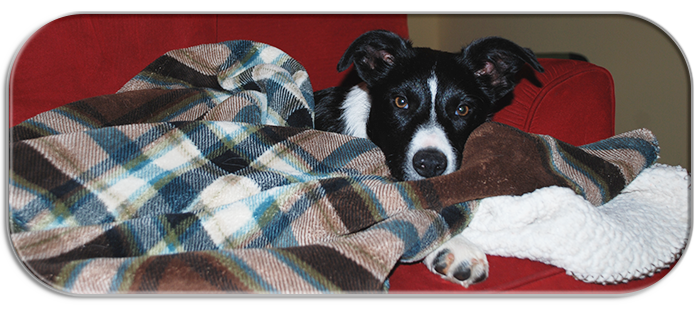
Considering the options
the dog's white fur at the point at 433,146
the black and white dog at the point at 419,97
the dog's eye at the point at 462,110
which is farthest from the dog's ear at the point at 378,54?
the dog's eye at the point at 462,110

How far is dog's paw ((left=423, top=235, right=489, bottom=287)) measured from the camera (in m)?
1.21

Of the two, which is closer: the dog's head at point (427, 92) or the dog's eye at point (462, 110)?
the dog's head at point (427, 92)

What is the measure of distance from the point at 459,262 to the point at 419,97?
3.33 feet

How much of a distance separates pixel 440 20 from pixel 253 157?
330 cm

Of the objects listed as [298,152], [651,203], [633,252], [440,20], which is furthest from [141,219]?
[440,20]

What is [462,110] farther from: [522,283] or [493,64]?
[522,283]

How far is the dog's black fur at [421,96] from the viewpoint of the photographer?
5.99ft

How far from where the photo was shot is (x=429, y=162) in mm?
1743

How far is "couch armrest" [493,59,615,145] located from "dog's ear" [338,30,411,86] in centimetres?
73

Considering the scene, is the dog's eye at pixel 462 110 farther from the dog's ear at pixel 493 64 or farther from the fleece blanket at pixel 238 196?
the fleece blanket at pixel 238 196

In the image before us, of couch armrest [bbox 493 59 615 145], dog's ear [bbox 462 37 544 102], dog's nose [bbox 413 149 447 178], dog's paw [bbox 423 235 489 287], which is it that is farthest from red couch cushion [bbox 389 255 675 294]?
dog's ear [bbox 462 37 544 102]

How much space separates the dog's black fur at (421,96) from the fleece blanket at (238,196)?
237 millimetres

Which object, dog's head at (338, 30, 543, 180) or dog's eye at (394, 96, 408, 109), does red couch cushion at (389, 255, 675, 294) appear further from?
dog's eye at (394, 96, 408, 109)

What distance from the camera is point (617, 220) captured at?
4.13 ft
